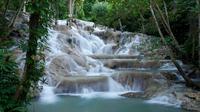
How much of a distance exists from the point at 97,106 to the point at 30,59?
4.71 meters

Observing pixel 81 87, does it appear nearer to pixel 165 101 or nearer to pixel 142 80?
pixel 142 80

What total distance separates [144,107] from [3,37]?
4.94 meters

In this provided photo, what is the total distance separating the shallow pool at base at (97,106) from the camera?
9312 mm

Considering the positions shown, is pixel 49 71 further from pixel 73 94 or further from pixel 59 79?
pixel 73 94

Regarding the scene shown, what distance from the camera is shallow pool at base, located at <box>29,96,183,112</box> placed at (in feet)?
30.6

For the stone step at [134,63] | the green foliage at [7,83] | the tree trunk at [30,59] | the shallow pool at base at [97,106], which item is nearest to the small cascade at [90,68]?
the stone step at [134,63]

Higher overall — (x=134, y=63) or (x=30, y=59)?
(x=30, y=59)

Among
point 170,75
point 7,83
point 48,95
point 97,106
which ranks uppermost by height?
point 7,83

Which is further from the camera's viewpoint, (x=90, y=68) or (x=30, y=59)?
(x=90, y=68)

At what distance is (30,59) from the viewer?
5.34m

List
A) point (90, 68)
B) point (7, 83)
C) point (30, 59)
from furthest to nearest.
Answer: point (90, 68) < point (7, 83) < point (30, 59)

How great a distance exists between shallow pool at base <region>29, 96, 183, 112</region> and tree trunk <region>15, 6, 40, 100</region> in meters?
3.50

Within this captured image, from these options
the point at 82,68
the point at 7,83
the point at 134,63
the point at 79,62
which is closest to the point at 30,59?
the point at 7,83

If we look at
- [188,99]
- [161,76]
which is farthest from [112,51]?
[188,99]
